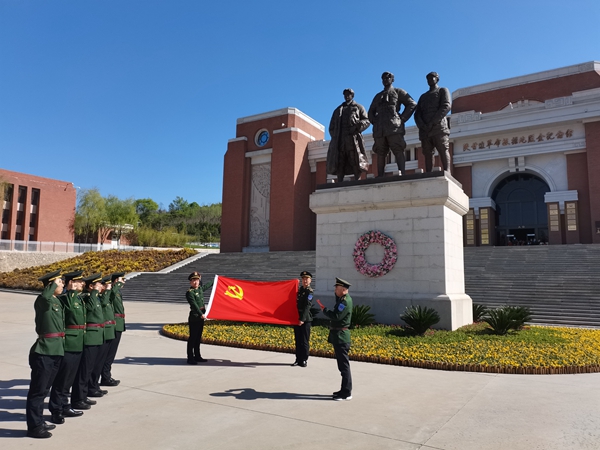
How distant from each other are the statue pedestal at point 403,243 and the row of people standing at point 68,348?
23.4 feet

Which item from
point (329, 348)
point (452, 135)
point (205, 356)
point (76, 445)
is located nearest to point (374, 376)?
point (329, 348)

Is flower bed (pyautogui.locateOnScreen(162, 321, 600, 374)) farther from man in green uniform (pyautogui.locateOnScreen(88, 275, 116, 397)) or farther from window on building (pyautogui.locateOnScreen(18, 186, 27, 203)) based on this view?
window on building (pyautogui.locateOnScreen(18, 186, 27, 203))

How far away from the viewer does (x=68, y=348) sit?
516cm

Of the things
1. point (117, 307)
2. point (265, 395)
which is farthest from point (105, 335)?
point (265, 395)

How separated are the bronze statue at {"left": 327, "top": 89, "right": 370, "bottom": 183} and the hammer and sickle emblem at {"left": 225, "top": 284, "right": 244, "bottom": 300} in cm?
505

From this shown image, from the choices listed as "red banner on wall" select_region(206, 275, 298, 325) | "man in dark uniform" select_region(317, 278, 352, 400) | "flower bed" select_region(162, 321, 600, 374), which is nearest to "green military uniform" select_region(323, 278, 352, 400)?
"man in dark uniform" select_region(317, 278, 352, 400)

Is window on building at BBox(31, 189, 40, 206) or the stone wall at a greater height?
window on building at BBox(31, 189, 40, 206)

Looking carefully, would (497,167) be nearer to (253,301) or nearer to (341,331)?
(253,301)

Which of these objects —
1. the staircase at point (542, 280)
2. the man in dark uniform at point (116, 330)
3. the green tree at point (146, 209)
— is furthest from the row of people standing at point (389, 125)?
the green tree at point (146, 209)

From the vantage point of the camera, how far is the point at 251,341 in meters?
9.61

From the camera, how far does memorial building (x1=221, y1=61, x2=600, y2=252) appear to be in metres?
29.1

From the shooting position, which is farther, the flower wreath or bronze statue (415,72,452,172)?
bronze statue (415,72,452,172)

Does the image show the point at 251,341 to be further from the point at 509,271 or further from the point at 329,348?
the point at 509,271

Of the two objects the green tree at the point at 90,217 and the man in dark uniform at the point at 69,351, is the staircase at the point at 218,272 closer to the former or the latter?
the man in dark uniform at the point at 69,351
